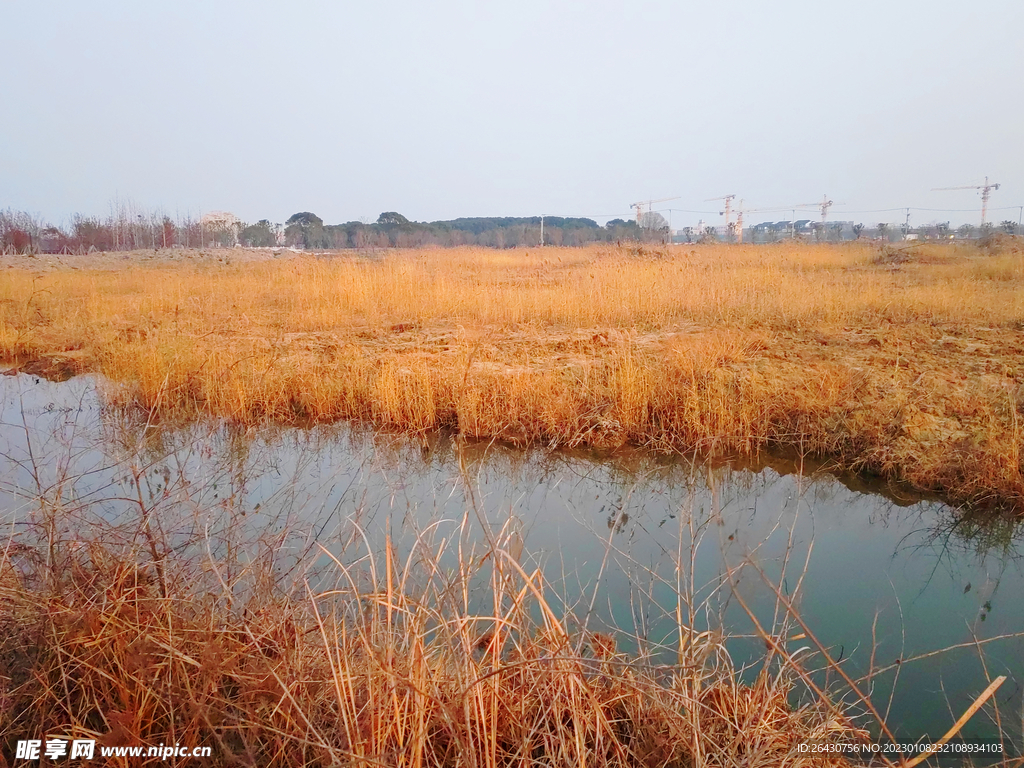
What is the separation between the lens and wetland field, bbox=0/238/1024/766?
183cm

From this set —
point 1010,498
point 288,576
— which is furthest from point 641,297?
point 288,576

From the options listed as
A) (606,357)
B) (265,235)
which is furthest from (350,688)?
(265,235)

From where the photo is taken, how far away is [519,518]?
11.7 ft

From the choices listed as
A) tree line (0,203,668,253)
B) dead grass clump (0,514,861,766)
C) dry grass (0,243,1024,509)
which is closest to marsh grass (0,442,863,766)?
dead grass clump (0,514,861,766)

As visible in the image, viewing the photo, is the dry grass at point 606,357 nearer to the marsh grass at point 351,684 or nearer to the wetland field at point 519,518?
the wetland field at point 519,518

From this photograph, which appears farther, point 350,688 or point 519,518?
point 519,518

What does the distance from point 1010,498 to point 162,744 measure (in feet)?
15.5

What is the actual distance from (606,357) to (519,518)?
3.30 m

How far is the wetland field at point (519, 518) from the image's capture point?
183 cm

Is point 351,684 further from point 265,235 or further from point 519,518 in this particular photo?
point 265,235

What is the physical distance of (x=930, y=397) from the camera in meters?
5.43

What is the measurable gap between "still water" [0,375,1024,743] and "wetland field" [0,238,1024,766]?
0.03 meters

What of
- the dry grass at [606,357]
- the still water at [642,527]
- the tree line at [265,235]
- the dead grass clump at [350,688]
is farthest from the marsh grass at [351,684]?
the tree line at [265,235]

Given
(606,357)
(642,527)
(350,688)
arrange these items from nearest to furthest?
(350,688)
(642,527)
(606,357)
